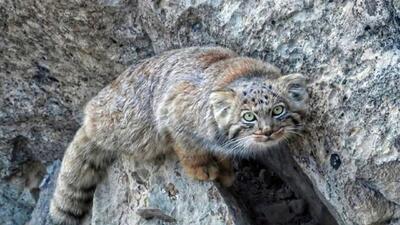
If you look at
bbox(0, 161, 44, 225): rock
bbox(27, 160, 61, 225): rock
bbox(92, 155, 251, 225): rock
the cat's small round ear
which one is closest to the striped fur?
the cat's small round ear

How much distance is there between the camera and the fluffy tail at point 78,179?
5.91 m

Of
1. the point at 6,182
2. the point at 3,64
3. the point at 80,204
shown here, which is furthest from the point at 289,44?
the point at 6,182

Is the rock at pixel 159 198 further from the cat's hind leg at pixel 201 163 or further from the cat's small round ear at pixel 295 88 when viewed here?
the cat's small round ear at pixel 295 88

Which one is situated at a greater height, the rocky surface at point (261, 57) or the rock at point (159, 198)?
the rocky surface at point (261, 57)

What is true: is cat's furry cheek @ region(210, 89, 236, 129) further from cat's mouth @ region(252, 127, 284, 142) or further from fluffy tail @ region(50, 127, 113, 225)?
fluffy tail @ region(50, 127, 113, 225)

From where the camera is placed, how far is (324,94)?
186 inches

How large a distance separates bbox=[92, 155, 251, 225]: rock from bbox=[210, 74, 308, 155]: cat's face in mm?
623

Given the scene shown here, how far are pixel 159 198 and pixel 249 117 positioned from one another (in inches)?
48.9

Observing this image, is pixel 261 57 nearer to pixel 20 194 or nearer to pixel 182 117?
pixel 182 117

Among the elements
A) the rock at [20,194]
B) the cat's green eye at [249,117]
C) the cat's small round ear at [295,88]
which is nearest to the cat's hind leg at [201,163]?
the cat's green eye at [249,117]

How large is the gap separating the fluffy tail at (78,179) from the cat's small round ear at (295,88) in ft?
5.55

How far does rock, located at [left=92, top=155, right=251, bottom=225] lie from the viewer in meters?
5.32

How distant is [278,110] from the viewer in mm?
4598

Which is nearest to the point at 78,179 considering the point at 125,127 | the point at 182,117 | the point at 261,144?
the point at 125,127
